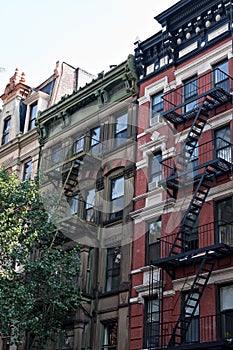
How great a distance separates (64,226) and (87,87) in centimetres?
787

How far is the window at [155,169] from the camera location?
26222 mm

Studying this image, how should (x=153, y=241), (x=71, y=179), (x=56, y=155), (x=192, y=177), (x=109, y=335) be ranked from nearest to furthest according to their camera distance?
(x=192, y=177)
(x=109, y=335)
(x=153, y=241)
(x=71, y=179)
(x=56, y=155)

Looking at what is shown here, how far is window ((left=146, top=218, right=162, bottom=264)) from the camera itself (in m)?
24.8

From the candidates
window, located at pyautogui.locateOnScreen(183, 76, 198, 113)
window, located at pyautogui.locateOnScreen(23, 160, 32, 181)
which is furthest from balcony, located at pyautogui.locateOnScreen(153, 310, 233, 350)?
window, located at pyautogui.locateOnScreen(23, 160, 32, 181)

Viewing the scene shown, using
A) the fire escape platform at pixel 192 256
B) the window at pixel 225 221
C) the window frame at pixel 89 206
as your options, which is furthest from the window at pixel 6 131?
the window at pixel 225 221

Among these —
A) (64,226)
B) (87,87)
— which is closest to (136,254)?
(64,226)

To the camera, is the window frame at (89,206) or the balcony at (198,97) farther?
the window frame at (89,206)

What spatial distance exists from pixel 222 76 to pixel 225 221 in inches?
257

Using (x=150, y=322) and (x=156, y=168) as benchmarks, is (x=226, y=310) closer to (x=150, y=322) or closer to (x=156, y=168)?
(x=150, y=322)

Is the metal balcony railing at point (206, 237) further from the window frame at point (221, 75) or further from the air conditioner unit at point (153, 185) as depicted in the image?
the window frame at point (221, 75)

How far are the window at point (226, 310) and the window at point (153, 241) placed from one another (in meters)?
4.01

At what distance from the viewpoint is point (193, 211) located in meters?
23.1

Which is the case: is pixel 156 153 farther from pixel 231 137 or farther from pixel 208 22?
pixel 208 22

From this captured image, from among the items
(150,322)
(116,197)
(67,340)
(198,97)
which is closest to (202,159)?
(198,97)
